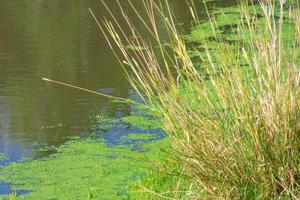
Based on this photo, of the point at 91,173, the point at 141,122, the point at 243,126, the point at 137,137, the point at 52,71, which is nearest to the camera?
the point at 243,126

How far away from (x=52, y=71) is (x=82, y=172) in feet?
11.0

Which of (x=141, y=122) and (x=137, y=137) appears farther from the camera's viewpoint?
(x=141, y=122)

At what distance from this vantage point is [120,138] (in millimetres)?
6219

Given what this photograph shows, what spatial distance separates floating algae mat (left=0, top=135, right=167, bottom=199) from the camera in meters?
5.09

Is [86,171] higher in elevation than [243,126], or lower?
lower

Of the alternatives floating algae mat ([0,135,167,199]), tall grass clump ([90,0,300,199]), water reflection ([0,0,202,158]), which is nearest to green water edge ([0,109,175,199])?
floating algae mat ([0,135,167,199])

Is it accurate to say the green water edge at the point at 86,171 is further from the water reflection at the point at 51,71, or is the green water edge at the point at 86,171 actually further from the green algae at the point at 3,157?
the water reflection at the point at 51,71

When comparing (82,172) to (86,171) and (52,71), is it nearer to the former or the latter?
(86,171)

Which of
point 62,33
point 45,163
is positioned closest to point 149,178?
point 45,163

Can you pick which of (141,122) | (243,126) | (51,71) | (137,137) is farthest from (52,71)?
(243,126)

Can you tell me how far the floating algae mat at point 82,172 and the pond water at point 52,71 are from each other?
29 centimetres

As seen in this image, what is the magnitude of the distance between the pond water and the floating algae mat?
0.95ft

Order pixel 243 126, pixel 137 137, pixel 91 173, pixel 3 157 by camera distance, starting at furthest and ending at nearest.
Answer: pixel 137 137
pixel 3 157
pixel 91 173
pixel 243 126

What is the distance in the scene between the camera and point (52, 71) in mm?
8648
